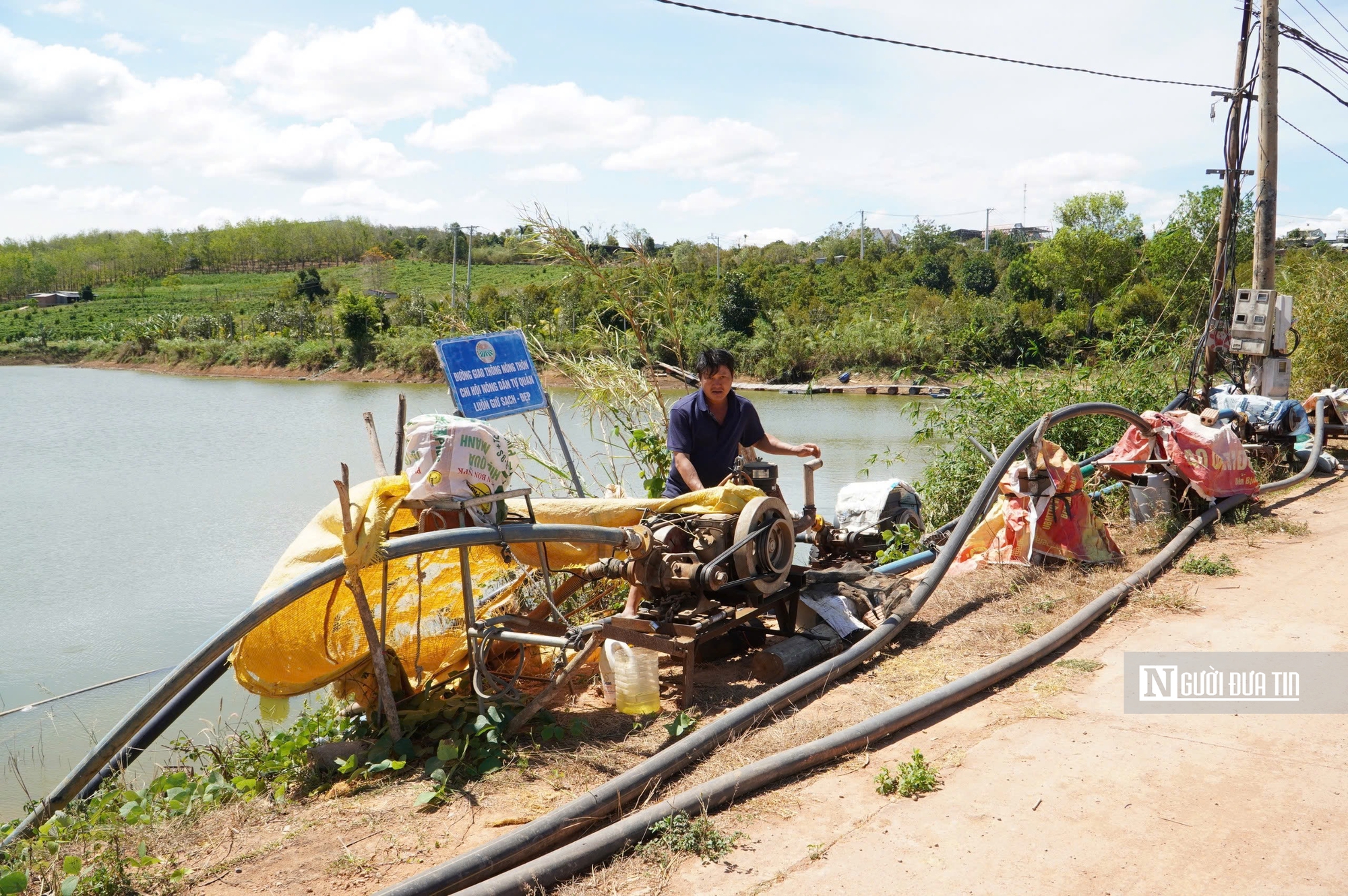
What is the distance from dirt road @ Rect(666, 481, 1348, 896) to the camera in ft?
9.63

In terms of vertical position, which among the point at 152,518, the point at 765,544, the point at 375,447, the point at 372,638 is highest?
the point at 375,447

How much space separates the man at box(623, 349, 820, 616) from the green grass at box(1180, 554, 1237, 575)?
2.43m

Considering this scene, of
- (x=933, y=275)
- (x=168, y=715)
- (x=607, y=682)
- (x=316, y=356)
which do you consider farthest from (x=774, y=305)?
(x=168, y=715)

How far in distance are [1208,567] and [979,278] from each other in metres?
48.4

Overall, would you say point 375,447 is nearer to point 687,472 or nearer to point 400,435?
point 400,435

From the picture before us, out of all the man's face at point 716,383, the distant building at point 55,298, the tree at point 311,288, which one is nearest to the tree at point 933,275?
the tree at point 311,288

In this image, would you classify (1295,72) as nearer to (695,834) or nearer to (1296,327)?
(1296,327)

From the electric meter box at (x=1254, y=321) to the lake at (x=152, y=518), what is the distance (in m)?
3.52

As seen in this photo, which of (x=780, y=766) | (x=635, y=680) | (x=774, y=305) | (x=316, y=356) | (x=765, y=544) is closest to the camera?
(x=780, y=766)

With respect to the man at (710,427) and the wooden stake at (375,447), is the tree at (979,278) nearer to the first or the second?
the man at (710,427)

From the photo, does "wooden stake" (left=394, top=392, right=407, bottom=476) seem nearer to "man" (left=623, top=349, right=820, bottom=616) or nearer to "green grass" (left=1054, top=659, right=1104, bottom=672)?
"man" (left=623, top=349, right=820, bottom=616)

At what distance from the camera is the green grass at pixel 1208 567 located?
609 cm

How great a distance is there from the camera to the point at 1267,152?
10766 mm

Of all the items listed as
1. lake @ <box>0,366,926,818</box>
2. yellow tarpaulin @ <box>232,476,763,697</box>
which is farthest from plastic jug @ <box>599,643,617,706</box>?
lake @ <box>0,366,926,818</box>
